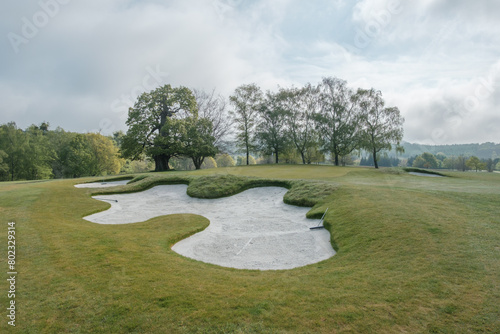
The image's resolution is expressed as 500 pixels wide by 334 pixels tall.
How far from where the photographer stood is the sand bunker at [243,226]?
314 inches

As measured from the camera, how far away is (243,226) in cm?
1133

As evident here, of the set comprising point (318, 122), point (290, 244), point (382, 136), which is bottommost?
point (290, 244)

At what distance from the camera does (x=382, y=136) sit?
39.5 metres

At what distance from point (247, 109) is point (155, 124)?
18241 mm

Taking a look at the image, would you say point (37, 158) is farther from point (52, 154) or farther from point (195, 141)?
point (195, 141)

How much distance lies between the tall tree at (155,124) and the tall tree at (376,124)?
2739cm

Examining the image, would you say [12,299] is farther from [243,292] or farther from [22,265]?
[243,292]


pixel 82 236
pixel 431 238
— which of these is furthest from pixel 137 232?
A: pixel 431 238

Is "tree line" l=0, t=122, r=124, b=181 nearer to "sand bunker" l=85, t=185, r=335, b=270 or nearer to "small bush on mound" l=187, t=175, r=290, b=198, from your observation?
"small bush on mound" l=187, t=175, r=290, b=198

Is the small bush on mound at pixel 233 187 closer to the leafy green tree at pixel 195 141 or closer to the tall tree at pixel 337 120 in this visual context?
the leafy green tree at pixel 195 141

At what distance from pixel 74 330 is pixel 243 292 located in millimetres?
2649

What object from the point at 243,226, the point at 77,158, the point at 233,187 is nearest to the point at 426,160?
the point at 233,187

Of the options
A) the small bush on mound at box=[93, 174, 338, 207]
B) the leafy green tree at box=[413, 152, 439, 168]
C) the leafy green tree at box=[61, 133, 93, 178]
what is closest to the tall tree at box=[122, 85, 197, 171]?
the small bush on mound at box=[93, 174, 338, 207]

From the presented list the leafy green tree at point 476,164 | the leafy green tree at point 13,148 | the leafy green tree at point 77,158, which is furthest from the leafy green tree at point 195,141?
the leafy green tree at point 476,164
